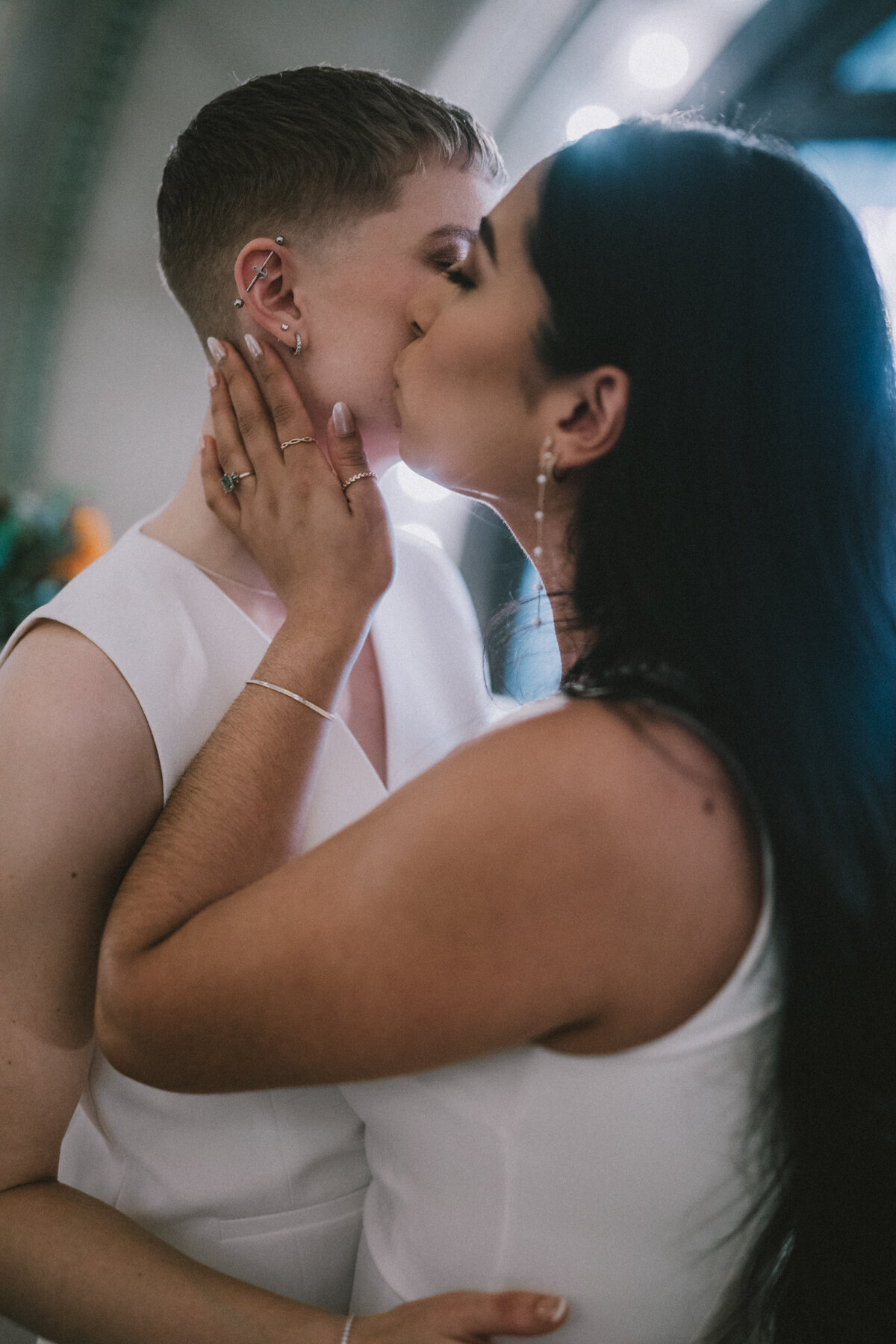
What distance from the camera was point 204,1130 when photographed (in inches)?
35.6

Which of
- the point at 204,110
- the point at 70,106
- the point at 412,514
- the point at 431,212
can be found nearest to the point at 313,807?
the point at 431,212

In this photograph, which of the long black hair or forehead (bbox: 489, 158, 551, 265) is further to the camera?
forehead (bbox: 489, 158, 551, 265)

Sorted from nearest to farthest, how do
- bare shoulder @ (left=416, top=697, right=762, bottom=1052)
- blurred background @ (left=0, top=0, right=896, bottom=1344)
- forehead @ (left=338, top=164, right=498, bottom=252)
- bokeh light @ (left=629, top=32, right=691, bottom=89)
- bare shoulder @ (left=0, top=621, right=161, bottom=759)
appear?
bare shoulder @ (left=416, top=697, right=762, bottom=1052), bare shoulder @ (left=0, top=621, right=161, bottom=759), forehead @ (left=338, top=164, right=498, bottom=252), blurred background @ (left=0, top=0, right=896, bottom=1344), bokeh light @ (left=629, top=32, right=691, bottom=89)

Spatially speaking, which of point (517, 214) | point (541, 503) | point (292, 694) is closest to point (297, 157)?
point (517, 214)

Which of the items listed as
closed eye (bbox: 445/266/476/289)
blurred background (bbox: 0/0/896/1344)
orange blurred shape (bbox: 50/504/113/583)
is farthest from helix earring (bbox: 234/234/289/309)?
orange blurred shape (bbox: 50/504/113/583)

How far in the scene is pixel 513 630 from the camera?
1.10m

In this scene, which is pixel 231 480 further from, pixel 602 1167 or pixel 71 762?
pixel 602 1167

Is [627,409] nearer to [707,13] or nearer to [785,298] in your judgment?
[785,298]

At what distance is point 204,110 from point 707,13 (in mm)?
1872

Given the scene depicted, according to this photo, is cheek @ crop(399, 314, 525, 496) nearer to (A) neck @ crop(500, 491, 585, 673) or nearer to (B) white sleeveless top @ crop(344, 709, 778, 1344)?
(A) neck @ crop(500, 491, 585, 673)

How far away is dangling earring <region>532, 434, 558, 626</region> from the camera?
0.90 m

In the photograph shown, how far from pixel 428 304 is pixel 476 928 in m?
0.74

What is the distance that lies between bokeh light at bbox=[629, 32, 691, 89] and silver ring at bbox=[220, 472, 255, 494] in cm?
216

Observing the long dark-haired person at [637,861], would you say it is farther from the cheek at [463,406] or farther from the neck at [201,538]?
the neck at [201,538]
